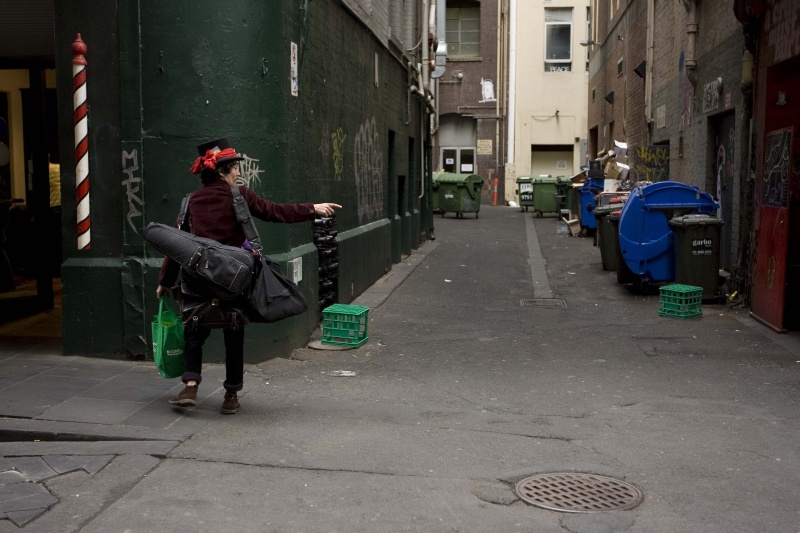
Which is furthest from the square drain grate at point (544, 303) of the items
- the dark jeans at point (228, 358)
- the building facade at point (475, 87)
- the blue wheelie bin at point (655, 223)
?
the building facade at point (475, 87)

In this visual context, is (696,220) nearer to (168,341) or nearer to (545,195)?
(168,341)

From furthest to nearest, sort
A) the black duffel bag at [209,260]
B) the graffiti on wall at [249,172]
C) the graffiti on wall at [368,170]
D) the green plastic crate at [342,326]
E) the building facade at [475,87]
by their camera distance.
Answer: the building facade at [475,87] < the graffiti on wall at [368,170] < the green plastic crate at [342,326] < the graffiti on wall at [249,172] < the black duffel bag at [209,260]

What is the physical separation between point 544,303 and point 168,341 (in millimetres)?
6668

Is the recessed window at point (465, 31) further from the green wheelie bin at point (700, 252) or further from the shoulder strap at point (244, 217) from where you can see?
the shoulder strap at point (244, 217)

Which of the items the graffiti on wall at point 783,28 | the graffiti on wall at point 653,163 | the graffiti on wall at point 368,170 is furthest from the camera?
the graffiti on wall at point 653,163

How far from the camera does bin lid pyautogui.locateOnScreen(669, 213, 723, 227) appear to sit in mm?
11484

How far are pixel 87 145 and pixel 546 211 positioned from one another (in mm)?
24466

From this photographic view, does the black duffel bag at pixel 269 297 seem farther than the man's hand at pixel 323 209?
No

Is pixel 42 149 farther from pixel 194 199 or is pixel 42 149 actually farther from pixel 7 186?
pixel 194 199

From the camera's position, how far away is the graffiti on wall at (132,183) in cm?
764

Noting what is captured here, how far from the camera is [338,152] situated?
1087 centimetres

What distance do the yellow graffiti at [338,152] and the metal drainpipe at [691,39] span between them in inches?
232

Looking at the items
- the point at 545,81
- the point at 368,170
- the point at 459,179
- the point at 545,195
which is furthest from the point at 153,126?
the point at 545,81

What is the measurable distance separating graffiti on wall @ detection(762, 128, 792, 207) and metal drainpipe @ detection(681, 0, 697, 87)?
429 cm
